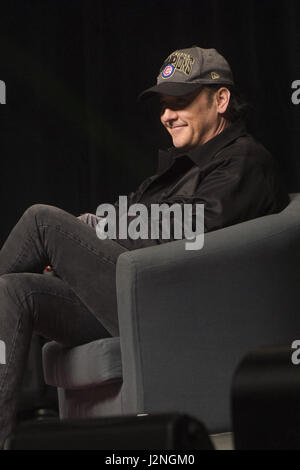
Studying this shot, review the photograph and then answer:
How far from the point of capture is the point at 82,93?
3594mm

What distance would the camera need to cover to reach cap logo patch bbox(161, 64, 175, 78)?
215cm

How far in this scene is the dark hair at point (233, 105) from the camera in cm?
216

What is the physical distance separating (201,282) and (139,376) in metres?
0.24

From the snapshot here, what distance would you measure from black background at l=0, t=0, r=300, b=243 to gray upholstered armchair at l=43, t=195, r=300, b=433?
66.0 inches

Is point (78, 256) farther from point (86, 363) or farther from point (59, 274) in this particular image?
point (86, 363)

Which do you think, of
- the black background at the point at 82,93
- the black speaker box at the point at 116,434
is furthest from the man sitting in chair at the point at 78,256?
the black background at the point at 82,93

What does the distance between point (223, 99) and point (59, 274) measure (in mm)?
658

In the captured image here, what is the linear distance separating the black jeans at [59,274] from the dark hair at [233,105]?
51 centimetres

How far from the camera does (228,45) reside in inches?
128

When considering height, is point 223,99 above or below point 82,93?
below

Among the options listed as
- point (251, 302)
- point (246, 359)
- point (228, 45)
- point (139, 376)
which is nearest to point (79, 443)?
point (246, 359)

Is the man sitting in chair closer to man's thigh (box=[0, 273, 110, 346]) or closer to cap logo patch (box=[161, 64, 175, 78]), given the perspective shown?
man's thigh (box=[0, 273, 110, 346])

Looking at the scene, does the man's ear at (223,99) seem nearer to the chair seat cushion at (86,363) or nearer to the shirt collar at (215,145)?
the shirt collar at (215,145)

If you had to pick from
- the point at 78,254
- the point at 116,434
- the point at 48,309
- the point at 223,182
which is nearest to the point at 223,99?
the point at 223,182
